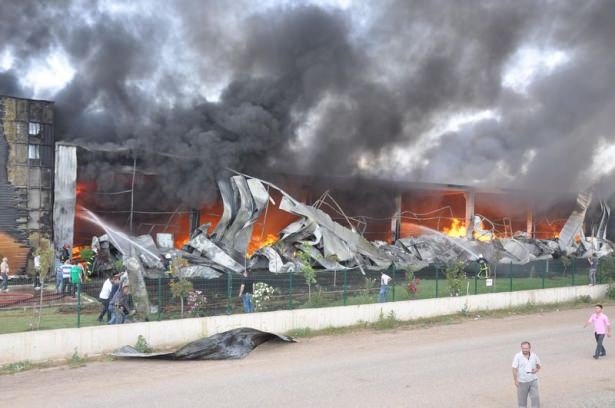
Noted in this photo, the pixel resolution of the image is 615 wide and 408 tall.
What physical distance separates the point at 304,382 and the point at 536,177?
28.7 meters

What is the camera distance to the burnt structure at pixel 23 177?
21.4 metres

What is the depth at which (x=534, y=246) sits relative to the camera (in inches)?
1253

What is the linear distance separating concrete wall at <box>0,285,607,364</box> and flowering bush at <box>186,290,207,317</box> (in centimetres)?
43

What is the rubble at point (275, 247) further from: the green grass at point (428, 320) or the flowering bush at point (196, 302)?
the flowering bush at point (196, 302)

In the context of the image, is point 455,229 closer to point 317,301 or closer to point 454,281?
point 454,281

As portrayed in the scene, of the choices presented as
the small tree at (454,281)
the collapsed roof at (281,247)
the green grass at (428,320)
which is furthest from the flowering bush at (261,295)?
the small tree at (454,281)

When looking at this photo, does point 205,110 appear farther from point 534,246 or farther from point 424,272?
point 534,246

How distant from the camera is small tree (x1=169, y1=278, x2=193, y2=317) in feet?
42.1

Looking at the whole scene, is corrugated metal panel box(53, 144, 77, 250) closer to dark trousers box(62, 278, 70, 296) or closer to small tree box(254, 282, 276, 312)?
dark trousers box(62, 278, 70, 296)

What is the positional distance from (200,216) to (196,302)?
14422 mm

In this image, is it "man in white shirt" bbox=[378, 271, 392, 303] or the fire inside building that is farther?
the fire inside building

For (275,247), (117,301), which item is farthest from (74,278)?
(275,247)

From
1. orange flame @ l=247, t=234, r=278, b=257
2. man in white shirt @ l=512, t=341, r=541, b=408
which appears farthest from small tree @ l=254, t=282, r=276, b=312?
orange flame @ l=247, t=234, r=278, b=257

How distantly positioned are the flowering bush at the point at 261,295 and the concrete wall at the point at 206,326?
493 millimetres
